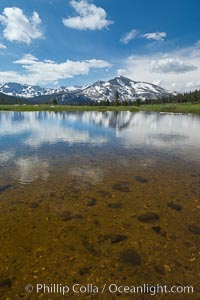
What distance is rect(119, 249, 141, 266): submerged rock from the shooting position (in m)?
9.96

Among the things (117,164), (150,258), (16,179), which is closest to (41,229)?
(150,258)

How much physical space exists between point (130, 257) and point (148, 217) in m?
3.93

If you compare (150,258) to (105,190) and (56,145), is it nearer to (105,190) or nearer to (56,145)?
(105,190)

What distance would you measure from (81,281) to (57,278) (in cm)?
100

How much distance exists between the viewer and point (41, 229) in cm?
1238

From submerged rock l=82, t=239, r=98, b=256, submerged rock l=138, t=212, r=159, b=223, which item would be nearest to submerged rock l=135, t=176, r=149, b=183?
submerged rock l=138, t=212, r=159, b=223

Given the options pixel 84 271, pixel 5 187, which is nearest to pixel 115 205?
pixel 84 271

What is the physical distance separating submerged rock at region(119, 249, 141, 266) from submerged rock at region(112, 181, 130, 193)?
733 cm

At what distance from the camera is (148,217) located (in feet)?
45.4

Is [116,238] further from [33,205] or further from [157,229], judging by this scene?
[33,205]

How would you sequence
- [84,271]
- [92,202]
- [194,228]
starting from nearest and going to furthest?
[84,271] < [194,228] < [92,202]

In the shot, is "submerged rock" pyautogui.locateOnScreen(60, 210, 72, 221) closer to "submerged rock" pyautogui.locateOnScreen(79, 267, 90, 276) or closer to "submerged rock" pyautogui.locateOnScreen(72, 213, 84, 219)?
"submerged rock" pyautogui.locateOnScreen(72, 213, 84, 219)

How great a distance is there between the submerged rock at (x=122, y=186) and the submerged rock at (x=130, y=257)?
7325 millimetres

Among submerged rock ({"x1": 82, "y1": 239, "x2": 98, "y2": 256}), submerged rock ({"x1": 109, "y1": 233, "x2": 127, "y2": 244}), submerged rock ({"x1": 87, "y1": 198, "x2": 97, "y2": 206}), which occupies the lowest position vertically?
submerged rock ({"x1": 82, "y1": 239, "x2": 98, "y2": 256})
